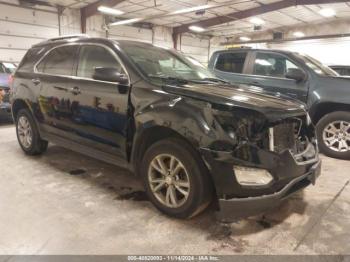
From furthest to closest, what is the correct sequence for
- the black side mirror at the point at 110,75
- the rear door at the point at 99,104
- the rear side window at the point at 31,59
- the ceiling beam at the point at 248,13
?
1. the ceiling beam at the point at 248,13
2. the rear side window at the point at 31,59
3. the rear door at the point at 99,104
4. the black side mirror at the point at 110,75

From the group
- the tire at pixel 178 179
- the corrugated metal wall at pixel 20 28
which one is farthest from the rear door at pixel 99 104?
A: the corrugated metal wall at pixel 20 28

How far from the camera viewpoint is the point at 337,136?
4.73 m

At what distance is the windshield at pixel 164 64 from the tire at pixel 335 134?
217cm

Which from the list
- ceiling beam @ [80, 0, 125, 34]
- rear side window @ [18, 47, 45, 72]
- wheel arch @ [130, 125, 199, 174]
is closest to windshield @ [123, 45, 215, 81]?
wheel arch @ [130, 125, 199, 174]

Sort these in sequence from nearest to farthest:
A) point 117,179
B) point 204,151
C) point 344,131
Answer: point 204,151, point 117,179, point 344,131

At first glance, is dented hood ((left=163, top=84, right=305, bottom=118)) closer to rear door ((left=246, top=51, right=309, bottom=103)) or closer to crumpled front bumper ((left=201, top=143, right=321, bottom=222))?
crumpled front bumper ((left=201, top=143, right=321, bottom=222))

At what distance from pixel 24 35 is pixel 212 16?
851cm

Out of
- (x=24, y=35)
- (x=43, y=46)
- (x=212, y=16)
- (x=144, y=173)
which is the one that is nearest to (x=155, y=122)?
(x=144, y=173)

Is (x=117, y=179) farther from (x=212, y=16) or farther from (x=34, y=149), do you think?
(x=212, y=16)

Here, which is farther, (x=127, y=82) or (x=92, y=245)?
(x=127, y=82)

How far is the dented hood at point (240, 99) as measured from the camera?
2.41m

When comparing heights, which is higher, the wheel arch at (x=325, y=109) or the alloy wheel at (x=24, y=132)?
the wheel arch at (x=325, y=109)

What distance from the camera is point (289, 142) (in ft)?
8.44

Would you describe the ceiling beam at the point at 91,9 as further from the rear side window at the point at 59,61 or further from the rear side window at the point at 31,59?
the rear side window at the point at 59,61
